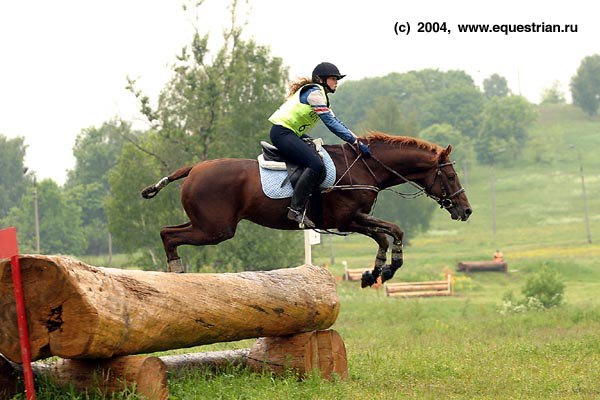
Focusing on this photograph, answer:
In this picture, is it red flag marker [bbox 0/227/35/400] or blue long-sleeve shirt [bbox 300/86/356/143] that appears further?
blue long-sleeve shirt [bbox 300/86/356/143]

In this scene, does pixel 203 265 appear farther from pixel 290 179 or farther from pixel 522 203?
pixel 522 203

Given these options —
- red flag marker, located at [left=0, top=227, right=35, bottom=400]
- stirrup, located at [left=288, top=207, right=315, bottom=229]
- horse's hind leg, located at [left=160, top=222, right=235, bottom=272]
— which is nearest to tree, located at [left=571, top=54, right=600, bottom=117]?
stirrup, located at [left=288, top=207, right=315, bottom=229]

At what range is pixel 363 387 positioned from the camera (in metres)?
10.1

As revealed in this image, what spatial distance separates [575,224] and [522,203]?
13.9m

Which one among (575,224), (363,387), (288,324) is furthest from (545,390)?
(575,224)

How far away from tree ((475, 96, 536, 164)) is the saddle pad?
107153mm

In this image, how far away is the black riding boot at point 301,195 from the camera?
10.4 meters

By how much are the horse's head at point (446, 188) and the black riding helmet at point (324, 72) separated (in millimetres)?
1609

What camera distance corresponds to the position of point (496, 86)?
196 m

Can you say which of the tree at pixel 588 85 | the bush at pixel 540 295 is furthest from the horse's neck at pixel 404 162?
the tree at pixel 588 85

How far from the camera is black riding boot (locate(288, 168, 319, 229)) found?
10.4 metres

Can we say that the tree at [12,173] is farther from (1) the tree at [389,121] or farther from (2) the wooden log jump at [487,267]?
(2) the wooden log jump at [487,267]

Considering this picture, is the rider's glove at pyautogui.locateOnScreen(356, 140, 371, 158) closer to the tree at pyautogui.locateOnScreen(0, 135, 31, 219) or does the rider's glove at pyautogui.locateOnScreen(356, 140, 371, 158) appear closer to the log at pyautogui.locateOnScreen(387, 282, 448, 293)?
the log at pyautogui.locateOnScreen(387, 282, 448, 293)

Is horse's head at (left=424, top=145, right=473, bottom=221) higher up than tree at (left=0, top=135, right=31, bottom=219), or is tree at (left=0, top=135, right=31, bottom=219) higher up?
tree at (left=0, top=135, right=31, bottom=219)
